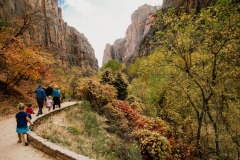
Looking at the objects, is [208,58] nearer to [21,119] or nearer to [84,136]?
[84,136]

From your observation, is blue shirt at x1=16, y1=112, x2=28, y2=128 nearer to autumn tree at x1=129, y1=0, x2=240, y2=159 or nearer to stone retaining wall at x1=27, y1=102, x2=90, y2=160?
stone retaining wall at x1=27, y1=102, x2=90, y2=160

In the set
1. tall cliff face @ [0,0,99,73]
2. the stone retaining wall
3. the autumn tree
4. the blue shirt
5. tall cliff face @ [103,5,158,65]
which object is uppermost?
tall cliff face @ [103,5,158,65]

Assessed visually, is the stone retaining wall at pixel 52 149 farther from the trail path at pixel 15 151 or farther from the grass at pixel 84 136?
the grass at pixel 84 136

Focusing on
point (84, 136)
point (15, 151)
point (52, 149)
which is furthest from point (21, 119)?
point (84, 136)

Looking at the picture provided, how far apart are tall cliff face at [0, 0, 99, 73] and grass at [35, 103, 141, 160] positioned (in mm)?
20862

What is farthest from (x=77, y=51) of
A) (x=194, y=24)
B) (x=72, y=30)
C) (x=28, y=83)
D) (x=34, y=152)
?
(x=34, y=152)

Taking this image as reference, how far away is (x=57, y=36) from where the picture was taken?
53.9 m

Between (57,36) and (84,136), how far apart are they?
4655 centimetres

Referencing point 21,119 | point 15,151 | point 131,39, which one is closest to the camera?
point 15,151

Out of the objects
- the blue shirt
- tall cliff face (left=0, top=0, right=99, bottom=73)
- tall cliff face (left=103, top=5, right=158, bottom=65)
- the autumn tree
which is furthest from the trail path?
tall cliff face (left=103, top=5, right=158, bottom=65)

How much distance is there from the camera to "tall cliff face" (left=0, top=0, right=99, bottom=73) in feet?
116

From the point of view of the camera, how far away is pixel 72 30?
234 feet

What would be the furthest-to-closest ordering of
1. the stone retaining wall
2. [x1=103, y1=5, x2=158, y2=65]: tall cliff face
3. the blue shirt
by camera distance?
1. [x1=103, y1=5, x2=158, y2=65]: tall cliff face
2. the blue shirt
3. the stone retaining wall

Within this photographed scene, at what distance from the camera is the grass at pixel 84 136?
8602 millimetres
